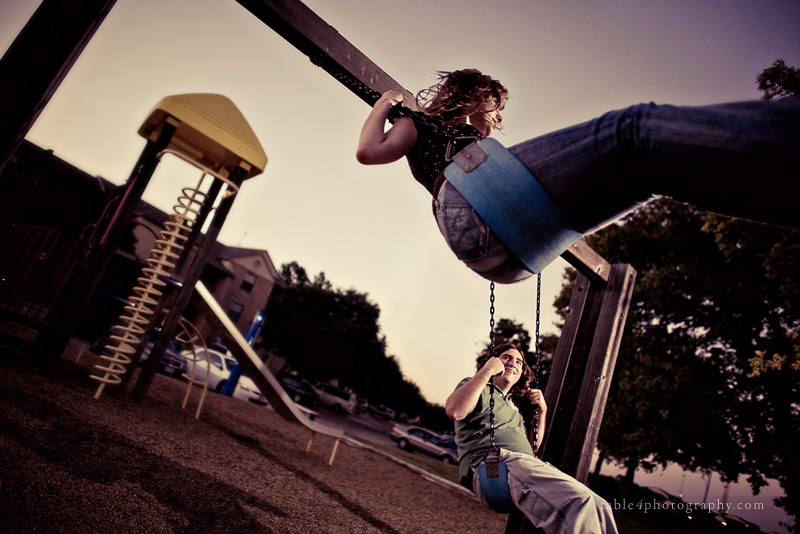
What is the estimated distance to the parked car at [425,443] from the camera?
24.8 meters

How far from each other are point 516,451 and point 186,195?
20.5ft

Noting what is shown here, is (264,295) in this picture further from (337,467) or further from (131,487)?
(131,487)

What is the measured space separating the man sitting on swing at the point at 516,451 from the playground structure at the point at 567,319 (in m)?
0.89

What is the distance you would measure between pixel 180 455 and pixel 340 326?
38.6 m

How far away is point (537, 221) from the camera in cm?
123

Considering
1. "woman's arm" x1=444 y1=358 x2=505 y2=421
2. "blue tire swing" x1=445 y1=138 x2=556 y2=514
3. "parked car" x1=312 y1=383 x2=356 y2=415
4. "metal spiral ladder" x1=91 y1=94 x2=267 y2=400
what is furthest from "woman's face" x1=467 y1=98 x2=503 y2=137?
"parked car" x1=312 y1=383 x2=356 y2=415

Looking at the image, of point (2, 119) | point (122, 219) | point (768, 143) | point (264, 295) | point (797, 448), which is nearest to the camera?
point (768, 143)

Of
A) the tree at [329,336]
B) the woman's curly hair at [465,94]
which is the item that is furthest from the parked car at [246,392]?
the tree at [329,336]

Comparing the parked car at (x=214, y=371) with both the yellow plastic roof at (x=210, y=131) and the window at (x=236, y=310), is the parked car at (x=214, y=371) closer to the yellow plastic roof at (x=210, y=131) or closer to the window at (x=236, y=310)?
the yellow plastic roof at (x=210, y=131)

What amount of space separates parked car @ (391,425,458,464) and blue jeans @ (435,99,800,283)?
25.3 meters

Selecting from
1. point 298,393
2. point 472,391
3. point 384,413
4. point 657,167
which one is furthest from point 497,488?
point 384,413

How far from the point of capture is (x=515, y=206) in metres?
1.24

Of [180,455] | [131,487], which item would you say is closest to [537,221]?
[131,487]

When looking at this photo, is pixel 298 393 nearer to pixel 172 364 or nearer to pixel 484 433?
pixel 172 364
